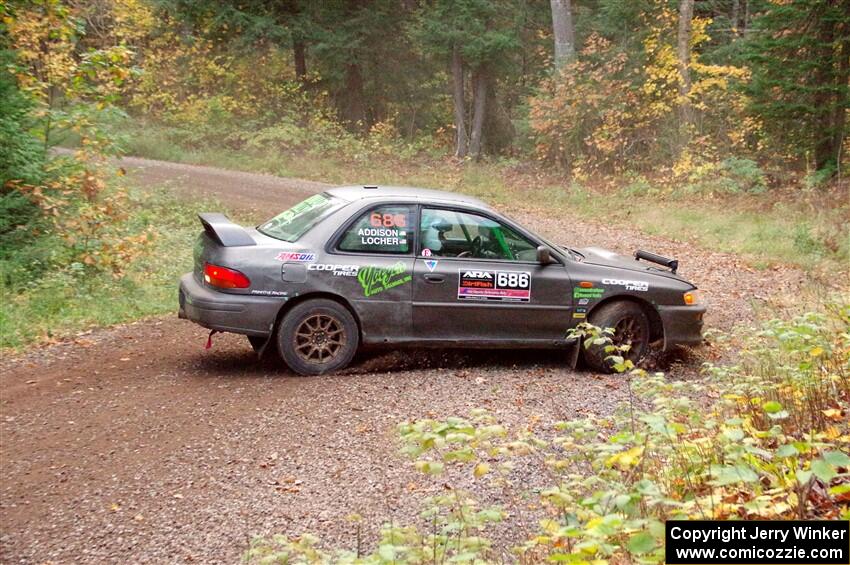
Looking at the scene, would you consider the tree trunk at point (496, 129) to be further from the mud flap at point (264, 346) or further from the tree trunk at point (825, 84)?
the mud flap at point (264, 346)

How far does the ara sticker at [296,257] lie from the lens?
25.3 ft

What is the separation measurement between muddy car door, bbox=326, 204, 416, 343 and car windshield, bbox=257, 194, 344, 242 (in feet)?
1.26

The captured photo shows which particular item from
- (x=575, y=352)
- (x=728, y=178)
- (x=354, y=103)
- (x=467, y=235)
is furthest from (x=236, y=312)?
(x=354, y=103)

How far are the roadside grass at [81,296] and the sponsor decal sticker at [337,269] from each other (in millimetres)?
3400

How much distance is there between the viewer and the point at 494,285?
8.12 meters

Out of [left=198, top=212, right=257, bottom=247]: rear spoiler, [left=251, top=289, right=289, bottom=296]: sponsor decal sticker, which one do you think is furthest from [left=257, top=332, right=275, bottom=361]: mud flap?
[left=198, top=212, right=257, bottom=247]: rear spoiler

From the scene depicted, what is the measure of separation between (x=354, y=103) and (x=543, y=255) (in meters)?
21.2

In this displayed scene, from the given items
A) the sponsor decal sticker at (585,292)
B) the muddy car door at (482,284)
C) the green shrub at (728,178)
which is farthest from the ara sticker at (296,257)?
the green shrub at (728,178)

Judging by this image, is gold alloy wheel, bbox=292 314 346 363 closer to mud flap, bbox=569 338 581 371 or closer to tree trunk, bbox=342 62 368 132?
mud flap, bbox=569 338 581 371

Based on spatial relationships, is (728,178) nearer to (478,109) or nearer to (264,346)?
(478,109)

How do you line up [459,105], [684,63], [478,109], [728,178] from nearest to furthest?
1. [728,178]
2. [684,63]
3. [459,105]
4. [478,109]

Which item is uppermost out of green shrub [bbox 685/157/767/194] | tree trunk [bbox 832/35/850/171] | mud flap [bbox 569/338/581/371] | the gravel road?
tree trunk [bbox 832/35/850/171]

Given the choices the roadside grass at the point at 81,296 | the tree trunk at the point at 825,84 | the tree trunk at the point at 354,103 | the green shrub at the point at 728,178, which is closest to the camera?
the roadside grass at the point at 81,296

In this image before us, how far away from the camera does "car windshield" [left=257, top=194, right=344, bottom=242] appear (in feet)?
26.7
